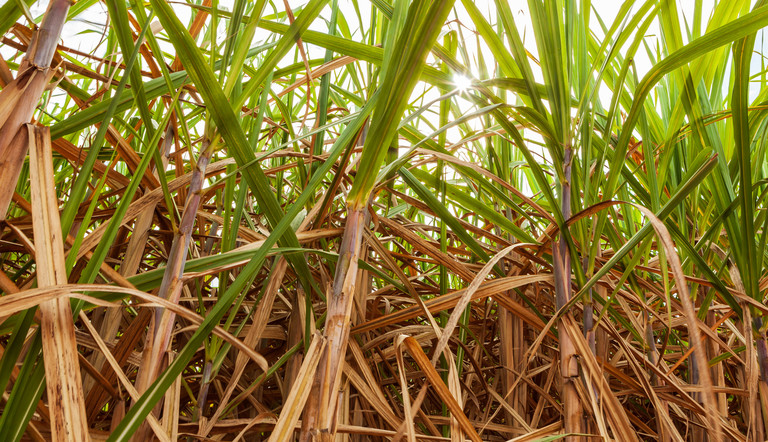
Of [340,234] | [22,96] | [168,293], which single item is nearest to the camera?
[22,96]

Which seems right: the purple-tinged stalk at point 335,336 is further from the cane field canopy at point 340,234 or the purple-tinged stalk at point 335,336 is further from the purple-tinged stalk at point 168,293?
the purple-tinged stalk at point 168,293

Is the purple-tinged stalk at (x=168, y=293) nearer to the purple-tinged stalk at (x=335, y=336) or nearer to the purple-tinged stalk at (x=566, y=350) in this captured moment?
the purple-tinged stalk at (x=335, y=336)

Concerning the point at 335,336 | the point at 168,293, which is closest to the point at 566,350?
the point at 335,336

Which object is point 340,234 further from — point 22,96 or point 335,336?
point 22,96

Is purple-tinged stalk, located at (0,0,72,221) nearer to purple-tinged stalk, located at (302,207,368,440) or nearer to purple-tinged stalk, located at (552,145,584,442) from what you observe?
purple-tinged stalk, located at (302,207,368,440)

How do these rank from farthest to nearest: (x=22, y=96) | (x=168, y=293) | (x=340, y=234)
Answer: (x=340, y=234) → (x=168, y=293) → (x=22, y=96)

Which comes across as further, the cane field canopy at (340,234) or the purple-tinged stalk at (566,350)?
the purple-tinged stalk at (566,350)

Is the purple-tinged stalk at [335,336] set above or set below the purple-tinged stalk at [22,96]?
below

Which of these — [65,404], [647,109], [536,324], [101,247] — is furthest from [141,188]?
[647,109]

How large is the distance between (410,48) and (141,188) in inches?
25.8

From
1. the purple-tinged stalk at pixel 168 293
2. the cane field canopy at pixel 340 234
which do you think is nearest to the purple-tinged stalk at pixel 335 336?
the cane field canopy at pixel 340 234

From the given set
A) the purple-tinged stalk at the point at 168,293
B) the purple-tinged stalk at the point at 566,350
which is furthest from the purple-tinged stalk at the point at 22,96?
the purple-tinged stalk at the point at 566,350

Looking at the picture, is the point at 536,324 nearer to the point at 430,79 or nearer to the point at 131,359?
the point at 430,79

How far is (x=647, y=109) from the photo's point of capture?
101 cm
